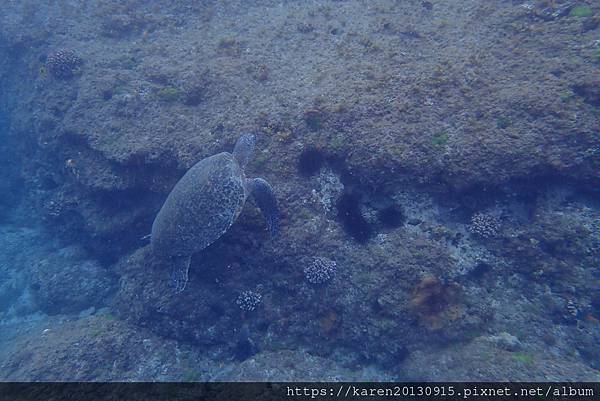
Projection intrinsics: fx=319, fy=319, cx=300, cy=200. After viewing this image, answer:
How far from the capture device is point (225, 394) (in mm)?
3396

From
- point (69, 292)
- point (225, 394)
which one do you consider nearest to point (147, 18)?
point (69, 292)

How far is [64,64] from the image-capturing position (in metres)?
9.68

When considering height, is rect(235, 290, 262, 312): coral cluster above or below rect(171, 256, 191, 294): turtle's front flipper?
below

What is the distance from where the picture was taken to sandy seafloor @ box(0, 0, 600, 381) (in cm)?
546

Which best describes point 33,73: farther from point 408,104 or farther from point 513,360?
point 513,360

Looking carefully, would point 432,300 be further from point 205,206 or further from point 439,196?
point 205,206

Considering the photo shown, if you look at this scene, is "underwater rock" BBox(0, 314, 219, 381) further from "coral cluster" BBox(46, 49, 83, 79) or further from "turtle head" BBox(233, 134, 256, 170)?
"coral cluster" BBox(46, 49, 83, 79)

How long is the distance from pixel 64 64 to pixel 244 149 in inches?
298

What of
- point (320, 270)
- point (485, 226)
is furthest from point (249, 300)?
point (485, 226)

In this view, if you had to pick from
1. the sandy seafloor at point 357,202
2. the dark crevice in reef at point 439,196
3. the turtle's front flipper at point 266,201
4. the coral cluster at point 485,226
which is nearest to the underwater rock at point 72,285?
the sandy seafloor at point 357,202

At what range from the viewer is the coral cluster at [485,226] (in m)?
5.78

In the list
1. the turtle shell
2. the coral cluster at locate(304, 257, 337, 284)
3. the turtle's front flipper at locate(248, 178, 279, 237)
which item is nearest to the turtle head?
the turtle shell

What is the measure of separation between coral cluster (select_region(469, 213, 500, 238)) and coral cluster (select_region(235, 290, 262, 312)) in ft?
14.3

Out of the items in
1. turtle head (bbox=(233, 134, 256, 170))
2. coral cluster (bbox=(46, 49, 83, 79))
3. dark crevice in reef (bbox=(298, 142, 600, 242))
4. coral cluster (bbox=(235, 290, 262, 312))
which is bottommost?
coral cluster (bbox=(235, 290, 262, 312))
